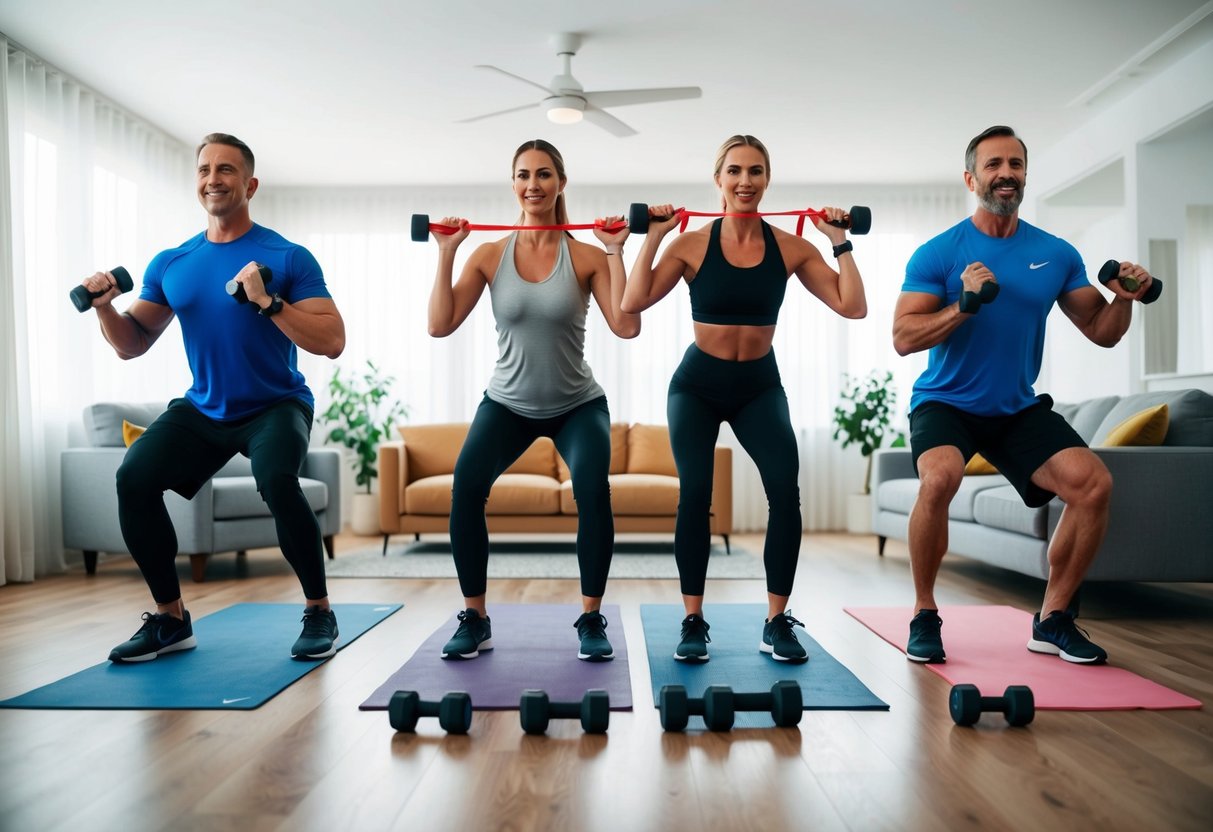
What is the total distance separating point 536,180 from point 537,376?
0.58 metres

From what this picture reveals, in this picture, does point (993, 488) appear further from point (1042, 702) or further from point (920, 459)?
point (1042, 702)

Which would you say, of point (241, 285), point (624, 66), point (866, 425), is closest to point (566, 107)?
point (624, 66)

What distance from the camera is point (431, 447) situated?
5.83 meters

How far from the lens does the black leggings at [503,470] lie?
2551 millimetres

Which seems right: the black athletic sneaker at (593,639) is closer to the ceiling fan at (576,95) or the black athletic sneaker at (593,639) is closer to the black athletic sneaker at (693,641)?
the black athletic sneaker at (693,641)

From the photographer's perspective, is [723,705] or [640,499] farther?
[640,499]

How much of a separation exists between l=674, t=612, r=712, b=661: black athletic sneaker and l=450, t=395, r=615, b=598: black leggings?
0.88 ft

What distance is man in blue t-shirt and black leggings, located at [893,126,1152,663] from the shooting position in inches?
102

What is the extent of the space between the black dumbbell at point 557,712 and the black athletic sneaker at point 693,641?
2.06ft

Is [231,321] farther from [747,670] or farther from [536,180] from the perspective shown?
[747,670]

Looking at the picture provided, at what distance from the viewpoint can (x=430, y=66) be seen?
4750mm

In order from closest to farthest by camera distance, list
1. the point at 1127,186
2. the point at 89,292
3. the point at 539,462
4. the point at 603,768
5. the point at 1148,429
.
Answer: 1. the point at 603,768
2. the point at 89,292
3. the point at 1148,429
4. the point at 1127,186
5. the point at 539,462

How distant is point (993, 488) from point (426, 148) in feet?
13.8

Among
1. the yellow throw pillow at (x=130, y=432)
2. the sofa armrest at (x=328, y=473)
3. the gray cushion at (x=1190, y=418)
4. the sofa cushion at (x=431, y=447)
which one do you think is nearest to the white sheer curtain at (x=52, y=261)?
the yellow throw pillow at (x=130, y=432)
